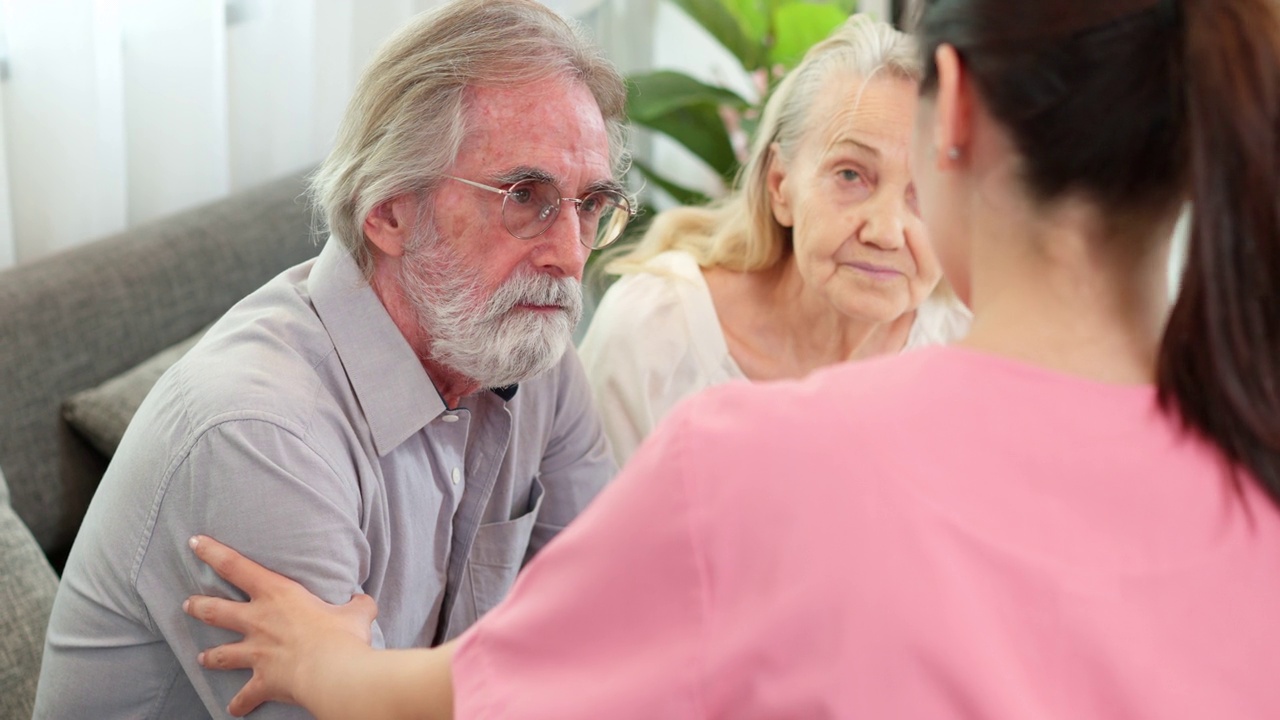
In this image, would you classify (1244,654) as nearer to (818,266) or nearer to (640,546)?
(640,546)

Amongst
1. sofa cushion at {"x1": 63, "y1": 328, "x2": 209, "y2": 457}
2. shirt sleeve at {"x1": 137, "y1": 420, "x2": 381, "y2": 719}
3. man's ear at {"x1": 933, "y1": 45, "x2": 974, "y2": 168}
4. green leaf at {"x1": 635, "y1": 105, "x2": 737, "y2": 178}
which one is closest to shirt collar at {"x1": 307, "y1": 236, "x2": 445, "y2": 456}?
shirt sleeve at {"x1": 137, "y1": 420, "x2": 381, "y2": 719}

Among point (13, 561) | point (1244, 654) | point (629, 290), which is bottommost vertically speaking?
point (13, 561)

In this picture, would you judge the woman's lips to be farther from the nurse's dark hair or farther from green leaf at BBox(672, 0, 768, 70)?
green leaf at BBox(672, 0, 768, 70)

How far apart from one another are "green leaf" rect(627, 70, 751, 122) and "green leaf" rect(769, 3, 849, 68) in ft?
0.54

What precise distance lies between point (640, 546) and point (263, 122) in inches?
78.7

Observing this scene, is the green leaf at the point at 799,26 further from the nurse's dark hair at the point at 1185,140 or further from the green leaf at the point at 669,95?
the nurse's dark hair at the point at 1185,140

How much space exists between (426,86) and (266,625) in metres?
0.61

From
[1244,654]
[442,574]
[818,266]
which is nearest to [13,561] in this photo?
[442,574]

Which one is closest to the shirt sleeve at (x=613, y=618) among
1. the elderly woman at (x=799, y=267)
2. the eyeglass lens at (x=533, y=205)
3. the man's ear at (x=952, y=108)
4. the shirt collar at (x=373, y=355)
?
the man's ear at (x=952, y=108)

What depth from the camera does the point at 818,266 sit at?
1.90m

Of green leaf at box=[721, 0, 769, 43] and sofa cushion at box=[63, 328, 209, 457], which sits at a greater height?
green leaf at box=[721, 0, 769, 43]

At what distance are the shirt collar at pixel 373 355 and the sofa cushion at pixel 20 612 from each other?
0.51m

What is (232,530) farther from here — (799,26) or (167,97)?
(799,26)

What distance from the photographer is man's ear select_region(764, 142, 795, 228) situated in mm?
1996
